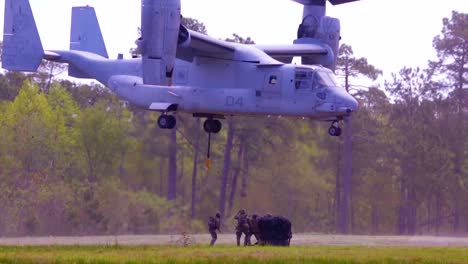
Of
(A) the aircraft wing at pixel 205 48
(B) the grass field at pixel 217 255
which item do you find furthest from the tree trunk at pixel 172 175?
(B) the grass field at pixel 217 255

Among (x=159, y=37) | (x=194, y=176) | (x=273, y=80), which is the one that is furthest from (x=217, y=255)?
A: (x=194, y=176)

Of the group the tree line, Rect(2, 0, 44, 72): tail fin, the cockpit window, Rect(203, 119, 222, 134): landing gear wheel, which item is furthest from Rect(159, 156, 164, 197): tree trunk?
the cockpit window

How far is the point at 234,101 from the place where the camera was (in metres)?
51.1

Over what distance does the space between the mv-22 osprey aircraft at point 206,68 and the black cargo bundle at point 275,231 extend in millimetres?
5934

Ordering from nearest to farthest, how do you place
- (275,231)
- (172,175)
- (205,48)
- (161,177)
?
(275,231) < (205,48) < (172,175) < (161,177)

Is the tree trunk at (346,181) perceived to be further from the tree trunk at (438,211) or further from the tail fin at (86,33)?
the tail fin at (86,33)

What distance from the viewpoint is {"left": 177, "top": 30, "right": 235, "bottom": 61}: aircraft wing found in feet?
167

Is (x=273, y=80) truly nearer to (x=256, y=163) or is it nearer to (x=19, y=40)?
(x=19, y=40)

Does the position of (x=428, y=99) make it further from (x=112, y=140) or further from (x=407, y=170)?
(x=112, y=140)

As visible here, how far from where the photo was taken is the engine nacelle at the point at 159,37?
156 feet

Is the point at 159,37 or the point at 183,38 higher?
the point at 183,38

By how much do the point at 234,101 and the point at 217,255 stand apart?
564 inches

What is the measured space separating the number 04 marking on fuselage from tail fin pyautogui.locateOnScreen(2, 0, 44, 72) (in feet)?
29.6

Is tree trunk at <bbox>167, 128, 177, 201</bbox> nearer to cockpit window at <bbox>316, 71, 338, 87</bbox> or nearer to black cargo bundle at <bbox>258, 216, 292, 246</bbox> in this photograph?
cockpit window at <bbox>316, 71, 338, 87</bbox>
